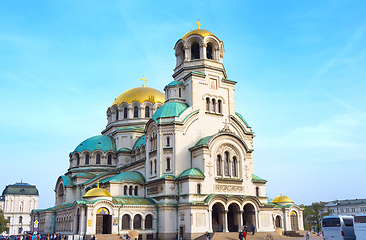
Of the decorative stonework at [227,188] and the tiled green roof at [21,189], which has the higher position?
the tiled green roof at [21,189]

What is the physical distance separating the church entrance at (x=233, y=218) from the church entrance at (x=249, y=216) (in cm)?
142

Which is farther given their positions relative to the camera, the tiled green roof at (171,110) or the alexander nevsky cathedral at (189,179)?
the tiled green roof at (171,110)

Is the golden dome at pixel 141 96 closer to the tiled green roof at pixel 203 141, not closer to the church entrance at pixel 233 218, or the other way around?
the tiled green roof at pixel 203 141

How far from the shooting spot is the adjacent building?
89312 millimetres

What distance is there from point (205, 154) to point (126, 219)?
10.6 metres

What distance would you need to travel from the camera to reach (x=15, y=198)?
91.1 metres

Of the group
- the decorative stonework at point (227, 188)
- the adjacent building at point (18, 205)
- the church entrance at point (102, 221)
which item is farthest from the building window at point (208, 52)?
the adjacent building at point (18, 205)

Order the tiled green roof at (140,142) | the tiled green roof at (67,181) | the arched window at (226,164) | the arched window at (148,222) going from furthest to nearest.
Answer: the tiled green roof at (67,181) → the tiled green roof at (140,142) → the arched window at (226,164) → the arched window at (148,222)

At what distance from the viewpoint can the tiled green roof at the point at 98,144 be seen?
54094 millimetres

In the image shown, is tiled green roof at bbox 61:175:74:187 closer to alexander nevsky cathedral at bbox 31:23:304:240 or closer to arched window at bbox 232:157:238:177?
alexander nevsky cathedral at bbox 31:23:304:240

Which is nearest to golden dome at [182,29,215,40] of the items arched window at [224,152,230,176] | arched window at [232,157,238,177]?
arched window at [224,152,230,176]

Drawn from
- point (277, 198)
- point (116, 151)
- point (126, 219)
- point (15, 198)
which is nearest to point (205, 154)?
point (126, 219)

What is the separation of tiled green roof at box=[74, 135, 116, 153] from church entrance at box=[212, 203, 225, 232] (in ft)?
68.6

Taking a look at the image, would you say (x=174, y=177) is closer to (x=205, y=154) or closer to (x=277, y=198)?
(x=205, y=154)
